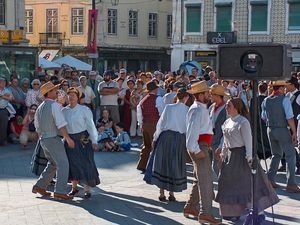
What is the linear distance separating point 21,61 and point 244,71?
12963mm

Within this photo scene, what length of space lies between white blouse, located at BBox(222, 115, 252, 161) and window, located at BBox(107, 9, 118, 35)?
38.9m

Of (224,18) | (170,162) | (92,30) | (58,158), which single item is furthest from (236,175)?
(224,18)

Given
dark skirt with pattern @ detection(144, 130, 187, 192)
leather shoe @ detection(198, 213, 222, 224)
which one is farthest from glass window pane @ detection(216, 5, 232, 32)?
leather shoe @ detection(198, 213, 222, 224)

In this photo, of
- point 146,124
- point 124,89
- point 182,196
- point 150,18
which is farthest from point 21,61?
point 150,18

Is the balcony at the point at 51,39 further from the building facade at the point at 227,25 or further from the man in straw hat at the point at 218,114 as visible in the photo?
the man in straw hat at the point at 218,114

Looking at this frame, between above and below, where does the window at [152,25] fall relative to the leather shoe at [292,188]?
above

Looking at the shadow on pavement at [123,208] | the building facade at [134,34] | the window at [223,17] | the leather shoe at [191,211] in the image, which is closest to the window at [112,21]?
the building facade at [134,34]

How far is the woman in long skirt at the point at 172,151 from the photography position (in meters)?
9.27

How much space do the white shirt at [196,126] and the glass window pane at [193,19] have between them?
32.2 m

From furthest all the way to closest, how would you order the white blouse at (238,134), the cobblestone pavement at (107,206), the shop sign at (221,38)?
the shop sign at (221,38)
the cobblestone pavement at (107,206)
the white blouse at (238,134)

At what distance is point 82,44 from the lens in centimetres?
4569

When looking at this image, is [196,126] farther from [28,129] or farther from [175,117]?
[28,129]

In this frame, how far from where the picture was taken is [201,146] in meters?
8.16

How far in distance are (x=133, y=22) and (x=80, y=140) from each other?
1543 inches
